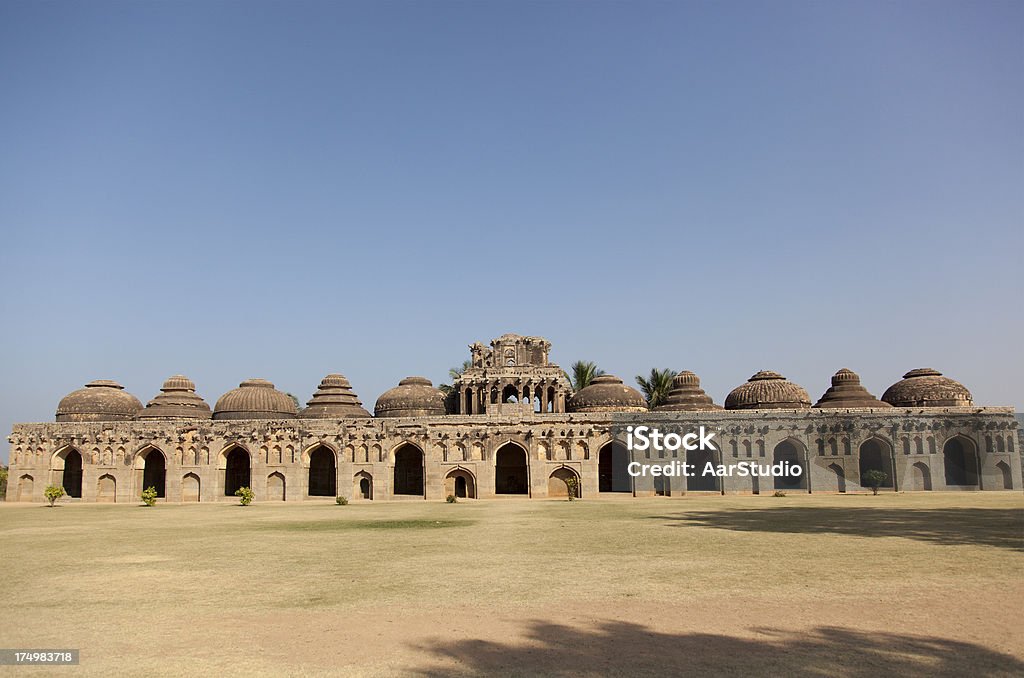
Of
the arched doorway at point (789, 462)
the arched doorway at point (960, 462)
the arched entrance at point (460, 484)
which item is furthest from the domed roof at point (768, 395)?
the arched entrance at point (460, 484)

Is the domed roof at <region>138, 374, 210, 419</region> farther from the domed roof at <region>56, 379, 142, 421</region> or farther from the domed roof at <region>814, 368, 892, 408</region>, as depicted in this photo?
the domed roof at <region>814, 368, 892, 408</region>

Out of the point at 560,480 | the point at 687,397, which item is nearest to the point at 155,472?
the point at 560,480

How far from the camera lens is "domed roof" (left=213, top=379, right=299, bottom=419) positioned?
52969 mm

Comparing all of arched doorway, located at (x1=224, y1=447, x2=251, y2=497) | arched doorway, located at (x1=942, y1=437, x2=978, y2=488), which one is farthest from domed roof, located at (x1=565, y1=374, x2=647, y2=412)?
arched doorway, located at (x1=224, y1=447, x2=251, y2=497)

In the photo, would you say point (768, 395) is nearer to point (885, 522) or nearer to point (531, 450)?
point (531, 450)

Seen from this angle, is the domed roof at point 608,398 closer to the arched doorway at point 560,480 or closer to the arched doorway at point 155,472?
the arched doorway at point 560,480

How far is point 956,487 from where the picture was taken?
153 feet

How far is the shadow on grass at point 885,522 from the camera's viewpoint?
18.6 meters

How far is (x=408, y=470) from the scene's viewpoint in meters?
52.3

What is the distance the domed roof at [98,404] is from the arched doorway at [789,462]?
1767 inches

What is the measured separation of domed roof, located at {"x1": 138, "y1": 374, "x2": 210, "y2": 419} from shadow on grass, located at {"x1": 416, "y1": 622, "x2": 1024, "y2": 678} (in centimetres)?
5019

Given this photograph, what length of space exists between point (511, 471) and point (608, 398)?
8.61 m

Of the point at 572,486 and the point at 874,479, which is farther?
the point at 874,479

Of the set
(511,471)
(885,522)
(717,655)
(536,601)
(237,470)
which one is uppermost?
(717,655)
